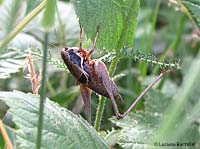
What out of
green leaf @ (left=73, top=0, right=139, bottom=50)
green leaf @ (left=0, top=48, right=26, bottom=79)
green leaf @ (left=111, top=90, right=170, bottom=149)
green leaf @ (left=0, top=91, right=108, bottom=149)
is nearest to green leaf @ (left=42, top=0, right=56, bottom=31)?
green leaf @ (left=0, top=91, right=108, bottom=149)

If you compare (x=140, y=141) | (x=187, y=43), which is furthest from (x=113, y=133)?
(x=187, y=43)

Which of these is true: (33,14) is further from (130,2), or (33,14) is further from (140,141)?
(140,141)

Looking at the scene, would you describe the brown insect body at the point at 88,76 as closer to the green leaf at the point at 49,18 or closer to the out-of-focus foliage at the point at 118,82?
the out-of-focus foliage at the point at 118,82

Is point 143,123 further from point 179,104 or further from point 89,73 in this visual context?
point 179,104

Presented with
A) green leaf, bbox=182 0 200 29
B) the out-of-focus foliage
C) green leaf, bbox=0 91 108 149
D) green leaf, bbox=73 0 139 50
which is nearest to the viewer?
the out-of-focus foliage

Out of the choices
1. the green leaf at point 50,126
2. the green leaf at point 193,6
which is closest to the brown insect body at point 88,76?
the green leaf at point 50,126

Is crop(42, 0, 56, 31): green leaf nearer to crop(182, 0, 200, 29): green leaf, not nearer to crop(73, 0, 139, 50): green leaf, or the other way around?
crop(73, 0, 139, 50): green leaf

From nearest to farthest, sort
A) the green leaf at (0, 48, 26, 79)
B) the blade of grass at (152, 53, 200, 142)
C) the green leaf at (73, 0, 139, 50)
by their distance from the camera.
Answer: the blade of grass at (152, 53, 200, 142)
the green leaf at (73, 0, 139, 50)
the green leaf at (0, 48, 26, 79)
